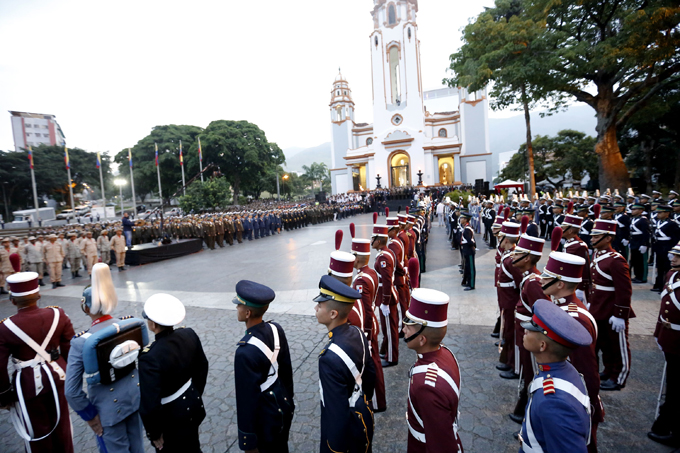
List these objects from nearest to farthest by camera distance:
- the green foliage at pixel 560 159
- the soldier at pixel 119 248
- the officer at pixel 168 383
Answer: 1. the officer at pixel 168 383
2. the soldier at pixel 119 248
3. the green foliage at pixel 560 159

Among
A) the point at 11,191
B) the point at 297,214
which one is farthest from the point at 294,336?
the point at 11,191

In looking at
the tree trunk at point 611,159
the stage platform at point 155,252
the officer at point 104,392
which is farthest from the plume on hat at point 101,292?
the tree trunk at point 611,159

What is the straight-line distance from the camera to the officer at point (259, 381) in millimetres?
2381

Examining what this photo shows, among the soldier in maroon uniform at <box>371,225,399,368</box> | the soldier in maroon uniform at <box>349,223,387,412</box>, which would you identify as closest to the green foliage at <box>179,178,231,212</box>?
the soldier in maroon uniform at <box>371,225,399,368</box>

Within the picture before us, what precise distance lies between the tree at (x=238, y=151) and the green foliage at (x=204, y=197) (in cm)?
1283

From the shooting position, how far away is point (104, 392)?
2.61m

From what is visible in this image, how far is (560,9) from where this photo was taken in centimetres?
1716

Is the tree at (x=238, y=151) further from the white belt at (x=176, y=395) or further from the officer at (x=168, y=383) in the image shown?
the white belt at (x=176, y=395)

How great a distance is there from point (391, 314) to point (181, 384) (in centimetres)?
298

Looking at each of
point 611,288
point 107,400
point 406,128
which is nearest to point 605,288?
point 611,288

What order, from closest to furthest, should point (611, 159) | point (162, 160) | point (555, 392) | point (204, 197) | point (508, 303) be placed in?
point (555, 392) < point (508, 303) < point (611, 159) < point (204, 197) < point (162, 160)

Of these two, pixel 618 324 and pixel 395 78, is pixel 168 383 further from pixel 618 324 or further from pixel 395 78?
pixel 395 78

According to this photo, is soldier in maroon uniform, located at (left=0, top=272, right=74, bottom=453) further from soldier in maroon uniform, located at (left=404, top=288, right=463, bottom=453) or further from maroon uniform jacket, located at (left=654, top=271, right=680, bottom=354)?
maroon uniform jacket, located at (left=654, top=271, right=680, bottom=354)

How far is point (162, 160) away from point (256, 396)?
47.2 m
